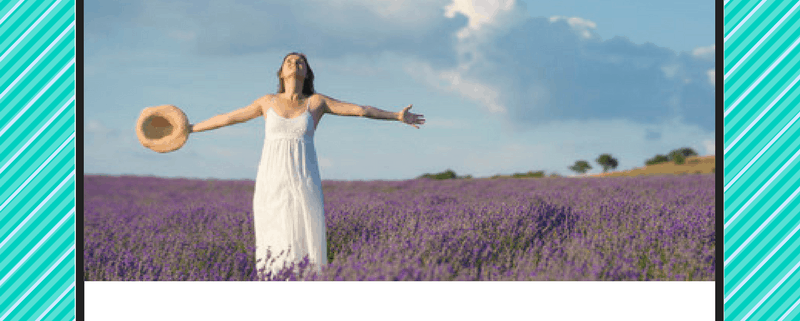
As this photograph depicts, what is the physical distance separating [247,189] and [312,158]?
5.81 metres

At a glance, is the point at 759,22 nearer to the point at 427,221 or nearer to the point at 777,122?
the point at 777,122

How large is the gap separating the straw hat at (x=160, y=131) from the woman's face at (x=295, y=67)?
1.98ft

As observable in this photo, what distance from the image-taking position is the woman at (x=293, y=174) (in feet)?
8.96

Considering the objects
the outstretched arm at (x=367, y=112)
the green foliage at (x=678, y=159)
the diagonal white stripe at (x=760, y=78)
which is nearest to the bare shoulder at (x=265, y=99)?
the outstretched arm at (x=367, y=112)

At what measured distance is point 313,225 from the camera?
2734 millimetres

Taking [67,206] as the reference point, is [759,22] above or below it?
above

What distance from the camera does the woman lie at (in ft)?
8.96

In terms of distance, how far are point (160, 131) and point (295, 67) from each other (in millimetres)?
813

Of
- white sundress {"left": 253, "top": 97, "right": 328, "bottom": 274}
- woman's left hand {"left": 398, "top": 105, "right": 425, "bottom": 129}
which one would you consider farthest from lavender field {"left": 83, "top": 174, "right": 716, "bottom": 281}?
woman's left hand {"left": 398, "top": 105, "right": 425, "bottom": 129}

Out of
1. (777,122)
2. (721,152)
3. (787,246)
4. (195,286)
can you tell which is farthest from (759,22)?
(195,286)

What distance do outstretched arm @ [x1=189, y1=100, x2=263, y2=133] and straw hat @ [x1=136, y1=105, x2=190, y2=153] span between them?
0.23 feet

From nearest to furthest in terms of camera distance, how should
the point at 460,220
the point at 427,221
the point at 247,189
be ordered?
the point at 460,220, the point at 427,221, the point at 247,189

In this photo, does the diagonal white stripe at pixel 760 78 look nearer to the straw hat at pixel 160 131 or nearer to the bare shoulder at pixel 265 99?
the bare shoulder at pixel 265 99

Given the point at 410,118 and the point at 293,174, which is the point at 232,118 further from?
the point at 410,118
